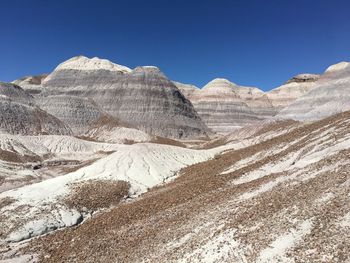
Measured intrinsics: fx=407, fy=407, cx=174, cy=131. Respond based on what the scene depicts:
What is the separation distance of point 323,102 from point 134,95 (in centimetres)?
8467

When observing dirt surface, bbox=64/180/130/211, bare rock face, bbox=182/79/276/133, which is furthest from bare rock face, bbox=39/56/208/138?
dirt surface, bbox=64/180/130/211

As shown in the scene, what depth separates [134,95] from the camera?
150 meters

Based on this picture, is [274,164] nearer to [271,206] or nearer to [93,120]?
[271,206]

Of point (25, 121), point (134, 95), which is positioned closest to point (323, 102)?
point (25, 121)

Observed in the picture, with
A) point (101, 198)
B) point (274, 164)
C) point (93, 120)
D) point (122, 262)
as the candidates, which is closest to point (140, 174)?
point (101, 198)

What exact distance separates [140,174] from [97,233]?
14.7 m

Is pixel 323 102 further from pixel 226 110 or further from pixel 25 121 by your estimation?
pixel 226 110

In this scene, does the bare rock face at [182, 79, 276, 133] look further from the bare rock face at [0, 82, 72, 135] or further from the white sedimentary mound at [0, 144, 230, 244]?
the white sedimentary mound at [0, 144, 230, 244]

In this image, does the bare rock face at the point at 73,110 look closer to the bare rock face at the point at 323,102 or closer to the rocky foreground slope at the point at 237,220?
the bare rock face at the point at 323,102

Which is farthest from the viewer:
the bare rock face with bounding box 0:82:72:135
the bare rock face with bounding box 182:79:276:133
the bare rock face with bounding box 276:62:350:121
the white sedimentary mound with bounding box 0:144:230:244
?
the bare rock face with bounding box 182:79:276:133

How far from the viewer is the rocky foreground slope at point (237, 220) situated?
40.7 feet

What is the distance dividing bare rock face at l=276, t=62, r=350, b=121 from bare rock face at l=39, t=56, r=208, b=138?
6345cm

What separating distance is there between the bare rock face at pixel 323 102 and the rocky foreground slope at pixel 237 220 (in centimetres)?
4879

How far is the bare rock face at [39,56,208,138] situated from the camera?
143 m
